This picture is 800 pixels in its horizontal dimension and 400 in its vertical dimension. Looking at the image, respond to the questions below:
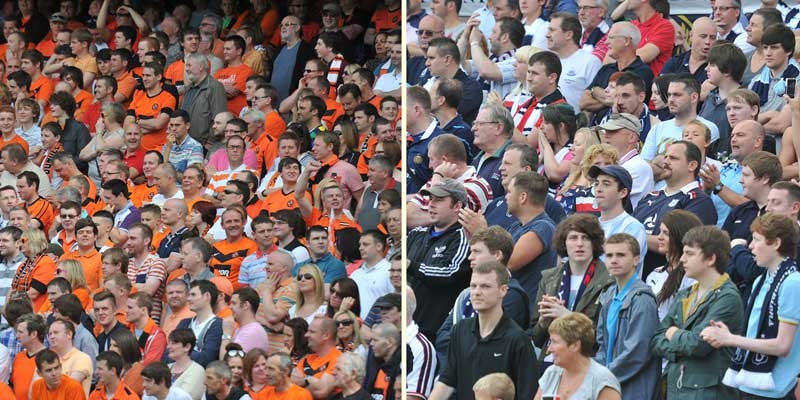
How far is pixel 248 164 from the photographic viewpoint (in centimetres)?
495

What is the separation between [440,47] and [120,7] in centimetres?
260

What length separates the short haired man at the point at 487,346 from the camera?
2984 mm

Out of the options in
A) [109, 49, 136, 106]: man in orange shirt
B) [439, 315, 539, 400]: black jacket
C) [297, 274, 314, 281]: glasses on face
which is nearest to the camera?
[439, 315, 539, 400]: black jacket

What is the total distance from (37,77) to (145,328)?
2149 millimetres

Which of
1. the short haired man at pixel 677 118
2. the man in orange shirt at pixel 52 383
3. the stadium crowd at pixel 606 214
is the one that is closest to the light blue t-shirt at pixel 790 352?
the stadium crowd at pixel 606 214

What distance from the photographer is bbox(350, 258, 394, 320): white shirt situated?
3300 mm

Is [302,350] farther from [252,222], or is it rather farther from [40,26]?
[40,26]

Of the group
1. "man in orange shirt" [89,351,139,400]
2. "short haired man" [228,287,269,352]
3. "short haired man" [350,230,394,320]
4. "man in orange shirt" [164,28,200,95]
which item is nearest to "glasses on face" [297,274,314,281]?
"short haired man" [228,287,269,352]

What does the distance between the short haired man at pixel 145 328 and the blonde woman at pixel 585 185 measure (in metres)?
1.28

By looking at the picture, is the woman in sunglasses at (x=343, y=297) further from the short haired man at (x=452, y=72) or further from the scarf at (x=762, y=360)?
the scarf at (x=762, y=360)

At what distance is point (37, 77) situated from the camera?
20.0 ft

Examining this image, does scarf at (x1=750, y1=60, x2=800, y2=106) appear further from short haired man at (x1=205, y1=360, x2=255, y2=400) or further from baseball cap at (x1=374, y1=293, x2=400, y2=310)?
short haired man at (x1=205, y1=360, x2=255, y2=400)

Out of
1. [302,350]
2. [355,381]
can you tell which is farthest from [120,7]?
[355,381]

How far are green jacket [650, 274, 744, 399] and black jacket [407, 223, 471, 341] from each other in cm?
45
